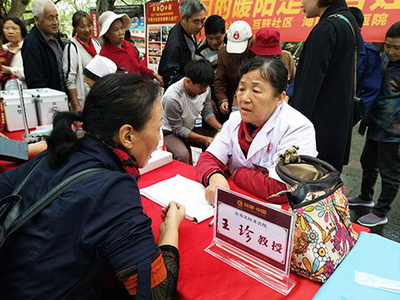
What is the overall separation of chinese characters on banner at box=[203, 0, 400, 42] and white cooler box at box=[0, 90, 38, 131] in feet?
9.48

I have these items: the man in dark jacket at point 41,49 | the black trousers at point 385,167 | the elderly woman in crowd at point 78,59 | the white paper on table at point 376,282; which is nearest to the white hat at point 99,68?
the elderly woman in crowd at point 78,59

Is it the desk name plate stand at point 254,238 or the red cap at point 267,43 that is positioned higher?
the red cap at point 267,43

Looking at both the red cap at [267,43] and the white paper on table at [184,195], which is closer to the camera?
the white paper on table at [184,195]

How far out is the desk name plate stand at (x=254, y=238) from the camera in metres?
0.88

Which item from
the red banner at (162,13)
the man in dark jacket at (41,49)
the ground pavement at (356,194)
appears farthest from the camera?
the red banner at (162,13)

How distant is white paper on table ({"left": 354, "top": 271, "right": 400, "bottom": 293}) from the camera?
0.84 metres

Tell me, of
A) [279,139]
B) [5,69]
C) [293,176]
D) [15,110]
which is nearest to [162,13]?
[5,69]

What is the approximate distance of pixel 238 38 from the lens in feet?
9.92

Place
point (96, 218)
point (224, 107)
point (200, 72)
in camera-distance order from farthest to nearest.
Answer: point (224, 107) → point (200, 72) → point (96, 218)

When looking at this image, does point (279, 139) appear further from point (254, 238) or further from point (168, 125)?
point (168, 125)

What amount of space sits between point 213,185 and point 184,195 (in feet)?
0.49

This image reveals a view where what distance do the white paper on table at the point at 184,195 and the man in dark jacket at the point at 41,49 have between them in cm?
211

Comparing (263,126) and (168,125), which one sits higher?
(263,126)

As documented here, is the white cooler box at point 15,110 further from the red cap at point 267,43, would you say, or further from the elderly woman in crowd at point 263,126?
the red cap at point 267,43
